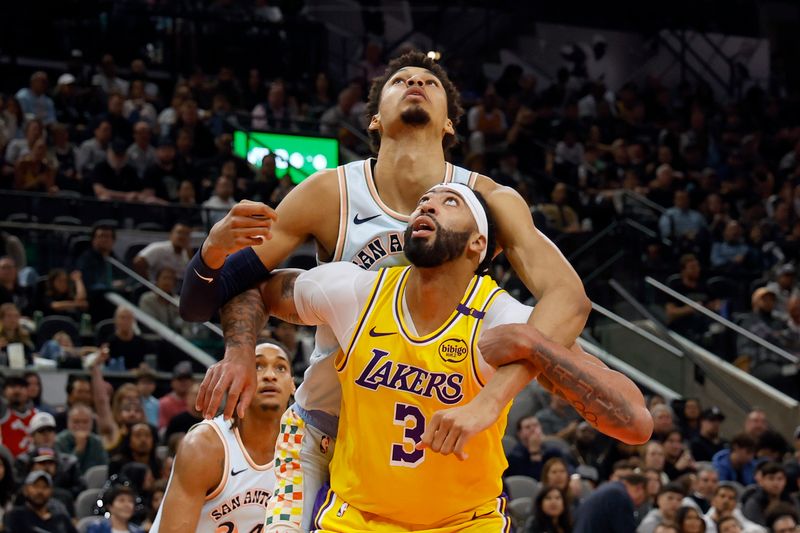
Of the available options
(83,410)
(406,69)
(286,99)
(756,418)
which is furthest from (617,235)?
(406,69)

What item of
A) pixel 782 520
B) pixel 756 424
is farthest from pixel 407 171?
pixel 756 424

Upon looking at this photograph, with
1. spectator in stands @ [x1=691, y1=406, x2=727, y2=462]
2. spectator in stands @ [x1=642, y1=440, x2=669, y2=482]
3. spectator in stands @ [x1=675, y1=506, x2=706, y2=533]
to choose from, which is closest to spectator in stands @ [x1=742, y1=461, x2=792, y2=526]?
spectator in stands @ [x1=642, y1=440, x2=669, y2=482]

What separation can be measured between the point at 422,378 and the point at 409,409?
0.39 ft

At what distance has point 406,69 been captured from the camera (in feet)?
18.7

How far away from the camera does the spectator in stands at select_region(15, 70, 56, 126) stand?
1653 centimetres

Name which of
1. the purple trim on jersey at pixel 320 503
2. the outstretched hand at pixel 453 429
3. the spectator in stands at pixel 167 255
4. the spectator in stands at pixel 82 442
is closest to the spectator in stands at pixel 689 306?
the spectator in stands at pixel 167 255

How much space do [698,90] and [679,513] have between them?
13.8 m

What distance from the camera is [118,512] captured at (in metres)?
9.33

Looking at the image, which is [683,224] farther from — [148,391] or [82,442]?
[82,442]

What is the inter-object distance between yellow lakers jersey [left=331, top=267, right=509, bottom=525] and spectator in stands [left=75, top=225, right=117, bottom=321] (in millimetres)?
8828

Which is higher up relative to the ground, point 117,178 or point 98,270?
point 117,178

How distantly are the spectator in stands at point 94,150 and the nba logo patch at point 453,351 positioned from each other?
11314mm

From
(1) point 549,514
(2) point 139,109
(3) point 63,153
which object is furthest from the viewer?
(2) point 139,109

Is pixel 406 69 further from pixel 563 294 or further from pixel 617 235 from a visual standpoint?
pixel 617 235
